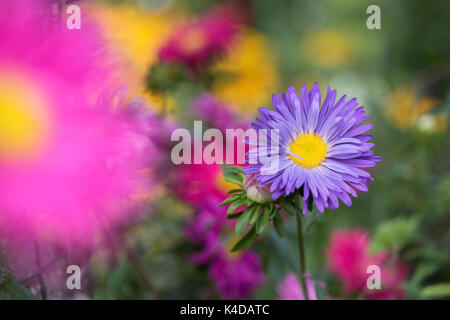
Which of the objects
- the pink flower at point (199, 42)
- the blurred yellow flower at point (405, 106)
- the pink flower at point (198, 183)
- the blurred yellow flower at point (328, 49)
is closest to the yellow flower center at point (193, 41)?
the pink flower at point (199, 42)

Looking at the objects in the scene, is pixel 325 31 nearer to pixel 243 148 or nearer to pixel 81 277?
pixel 243 148

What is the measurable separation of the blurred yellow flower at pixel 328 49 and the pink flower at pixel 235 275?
90 centimetres

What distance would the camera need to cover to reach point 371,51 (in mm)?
1268

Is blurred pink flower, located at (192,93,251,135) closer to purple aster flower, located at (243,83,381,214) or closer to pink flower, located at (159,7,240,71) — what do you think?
pink flower, located at (159,7,240,71)

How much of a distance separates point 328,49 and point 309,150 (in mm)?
1040

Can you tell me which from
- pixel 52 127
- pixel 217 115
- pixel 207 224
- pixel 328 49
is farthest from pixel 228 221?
pixel 328 49

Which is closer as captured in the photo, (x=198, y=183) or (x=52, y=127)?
(x=52, y=127)

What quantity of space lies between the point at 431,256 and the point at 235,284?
207 millimetres

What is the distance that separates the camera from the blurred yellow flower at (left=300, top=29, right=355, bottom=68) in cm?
132

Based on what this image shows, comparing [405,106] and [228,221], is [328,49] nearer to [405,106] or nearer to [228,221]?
[405,106]

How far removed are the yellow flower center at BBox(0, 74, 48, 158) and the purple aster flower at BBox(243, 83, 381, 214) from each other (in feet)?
0.44

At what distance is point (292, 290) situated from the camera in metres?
0.46

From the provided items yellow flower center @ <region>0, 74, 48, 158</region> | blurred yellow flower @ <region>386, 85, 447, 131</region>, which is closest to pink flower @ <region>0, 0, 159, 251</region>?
yellow flower center @ <region>0, 74, 48, 158</region>

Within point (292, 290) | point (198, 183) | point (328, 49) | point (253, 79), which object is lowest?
point (292, 290)
